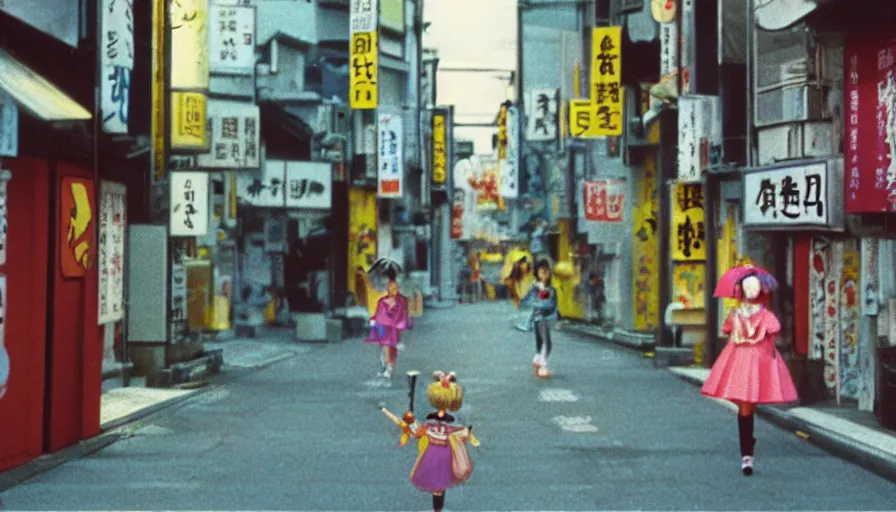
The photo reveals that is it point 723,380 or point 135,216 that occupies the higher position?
point 135,216

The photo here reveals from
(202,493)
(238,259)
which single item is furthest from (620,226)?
(202,493)

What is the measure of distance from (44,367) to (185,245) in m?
9.96

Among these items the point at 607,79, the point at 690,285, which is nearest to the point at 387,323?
the point at 690,285

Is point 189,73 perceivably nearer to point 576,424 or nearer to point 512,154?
point 576,424

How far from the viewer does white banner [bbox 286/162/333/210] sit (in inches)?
1377

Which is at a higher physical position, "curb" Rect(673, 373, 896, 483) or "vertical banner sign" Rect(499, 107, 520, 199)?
"vertical banner sign" Rect(499, 107, 520, 199)

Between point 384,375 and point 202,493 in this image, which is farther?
point 384,375

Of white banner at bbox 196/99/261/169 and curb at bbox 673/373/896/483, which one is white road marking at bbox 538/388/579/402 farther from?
white banner at bbox 196/99/261/169

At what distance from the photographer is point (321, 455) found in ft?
41.2

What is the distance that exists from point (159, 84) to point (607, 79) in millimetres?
14595

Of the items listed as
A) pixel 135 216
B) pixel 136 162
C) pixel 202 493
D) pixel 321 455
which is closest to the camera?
pixel 202 493

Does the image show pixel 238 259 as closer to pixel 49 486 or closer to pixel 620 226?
pixel 620 226

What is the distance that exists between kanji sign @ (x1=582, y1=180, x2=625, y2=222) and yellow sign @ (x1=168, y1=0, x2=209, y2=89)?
52.6 ft

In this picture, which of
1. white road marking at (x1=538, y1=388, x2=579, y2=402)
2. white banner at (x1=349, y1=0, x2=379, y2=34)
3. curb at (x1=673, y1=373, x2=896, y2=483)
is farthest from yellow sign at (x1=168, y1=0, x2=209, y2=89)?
white banner at (x1=349, y1=0, x2=379, y2=34)
